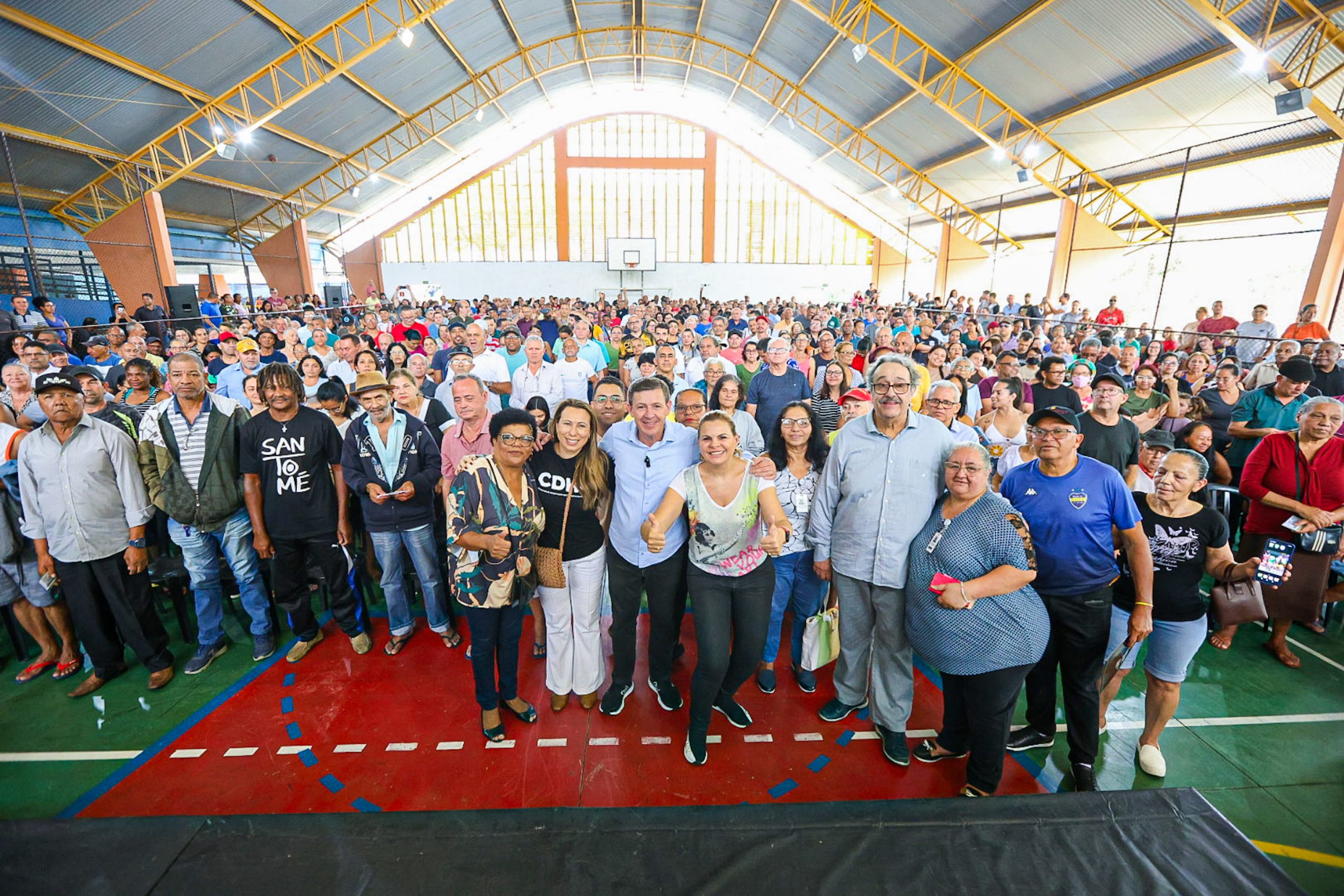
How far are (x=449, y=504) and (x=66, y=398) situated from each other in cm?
232

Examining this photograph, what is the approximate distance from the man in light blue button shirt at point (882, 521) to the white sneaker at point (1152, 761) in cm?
119

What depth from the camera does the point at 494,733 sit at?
3166 millimetres

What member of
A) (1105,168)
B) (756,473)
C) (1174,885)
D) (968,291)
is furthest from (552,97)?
(1174,885)

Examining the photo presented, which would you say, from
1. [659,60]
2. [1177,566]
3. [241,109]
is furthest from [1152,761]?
[659,60]

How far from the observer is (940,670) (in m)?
2.61

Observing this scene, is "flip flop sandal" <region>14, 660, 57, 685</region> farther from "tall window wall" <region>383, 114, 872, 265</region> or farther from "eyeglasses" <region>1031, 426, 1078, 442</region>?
"tall window wall" <region>383, 114, 872, 265</region>

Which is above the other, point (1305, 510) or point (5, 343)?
point (5, 343)

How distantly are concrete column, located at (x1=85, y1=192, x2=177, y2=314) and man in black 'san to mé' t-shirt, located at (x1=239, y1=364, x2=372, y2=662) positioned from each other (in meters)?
13.2

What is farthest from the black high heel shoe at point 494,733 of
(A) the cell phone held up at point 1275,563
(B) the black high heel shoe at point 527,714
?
(A) the cell phone held up at point 1275,563

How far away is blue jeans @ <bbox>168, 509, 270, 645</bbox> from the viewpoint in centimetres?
367

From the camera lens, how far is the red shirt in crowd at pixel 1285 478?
3482mm

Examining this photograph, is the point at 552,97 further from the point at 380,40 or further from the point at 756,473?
the point at 756,473

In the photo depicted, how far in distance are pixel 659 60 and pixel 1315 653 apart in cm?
2406

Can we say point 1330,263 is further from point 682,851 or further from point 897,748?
point 682,851
